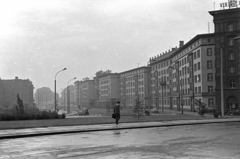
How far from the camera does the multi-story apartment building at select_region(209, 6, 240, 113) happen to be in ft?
207

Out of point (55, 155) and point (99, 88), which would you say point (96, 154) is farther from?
point (99, 88)

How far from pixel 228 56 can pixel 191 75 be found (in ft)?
49.0

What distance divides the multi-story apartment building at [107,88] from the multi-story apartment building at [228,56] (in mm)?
85529

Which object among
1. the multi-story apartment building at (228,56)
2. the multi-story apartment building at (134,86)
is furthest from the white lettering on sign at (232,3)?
the multi-story apartment building at (134,86)

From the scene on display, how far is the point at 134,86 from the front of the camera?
137m

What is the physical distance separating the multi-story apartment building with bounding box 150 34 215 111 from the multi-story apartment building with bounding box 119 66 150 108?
1932cm

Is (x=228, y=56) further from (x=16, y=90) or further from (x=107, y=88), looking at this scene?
(x=16, y=90)

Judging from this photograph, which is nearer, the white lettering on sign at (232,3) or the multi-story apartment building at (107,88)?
the white lettering on sign at (232,3)

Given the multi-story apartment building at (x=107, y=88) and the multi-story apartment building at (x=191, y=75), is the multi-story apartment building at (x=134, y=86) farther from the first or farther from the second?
the multi-story apartment building at (x=191, y=75)

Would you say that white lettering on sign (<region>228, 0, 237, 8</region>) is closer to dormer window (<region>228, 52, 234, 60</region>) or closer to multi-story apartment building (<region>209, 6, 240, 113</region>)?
multi-story apartment building (<region>209, 6, 240, 113</region>)

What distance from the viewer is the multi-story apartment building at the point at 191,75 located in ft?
228

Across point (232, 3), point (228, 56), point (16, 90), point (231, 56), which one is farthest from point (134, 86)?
point (232, 3)

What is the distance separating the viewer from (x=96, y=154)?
10.4 meters

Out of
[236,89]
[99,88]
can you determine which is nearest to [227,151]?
[236,89]
